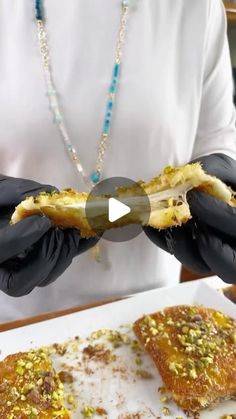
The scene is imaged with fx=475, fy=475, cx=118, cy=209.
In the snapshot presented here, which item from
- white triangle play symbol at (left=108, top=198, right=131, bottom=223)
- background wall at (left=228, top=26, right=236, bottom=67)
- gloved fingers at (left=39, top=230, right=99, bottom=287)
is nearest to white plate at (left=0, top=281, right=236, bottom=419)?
gloved fingers at (left=39, top=230, right=99, bottom=287)

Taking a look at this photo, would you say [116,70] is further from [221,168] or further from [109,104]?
[221,168]

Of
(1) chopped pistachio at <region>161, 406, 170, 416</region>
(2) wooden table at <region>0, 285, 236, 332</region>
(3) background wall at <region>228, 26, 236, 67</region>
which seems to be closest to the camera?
(1) chopped pistachio at <region>161, 406, 170, 416</region>

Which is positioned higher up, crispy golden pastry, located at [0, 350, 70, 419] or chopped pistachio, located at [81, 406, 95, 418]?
crispy golden pastry, located at [0, 350, 70, 419]

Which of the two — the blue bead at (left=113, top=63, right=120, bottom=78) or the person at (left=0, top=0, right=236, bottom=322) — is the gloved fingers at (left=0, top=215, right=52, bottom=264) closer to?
the person at (left=0, top=0, right=236, bottom=322)

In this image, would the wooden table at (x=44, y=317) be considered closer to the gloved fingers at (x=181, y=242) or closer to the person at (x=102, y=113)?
the person at (x=102, y=113)

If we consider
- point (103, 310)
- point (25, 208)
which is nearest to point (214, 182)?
point (25, 208)

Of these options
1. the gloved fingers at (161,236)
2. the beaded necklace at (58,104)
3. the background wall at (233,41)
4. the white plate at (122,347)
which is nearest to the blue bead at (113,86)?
the beaded necklace at (58,104)

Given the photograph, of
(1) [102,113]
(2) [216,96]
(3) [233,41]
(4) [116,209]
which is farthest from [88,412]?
(3) [233,41]
